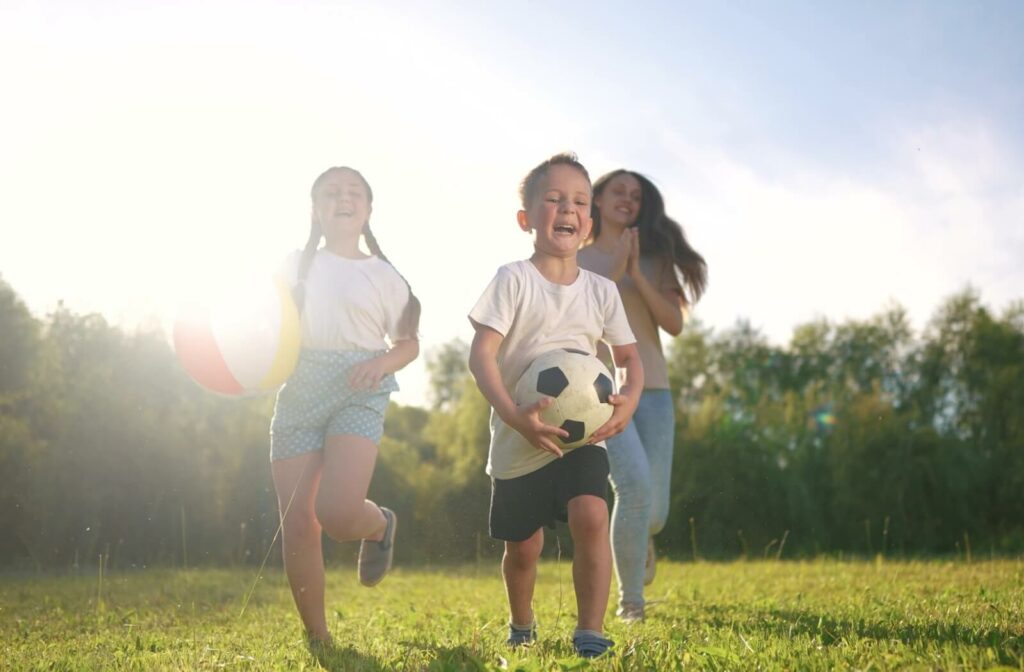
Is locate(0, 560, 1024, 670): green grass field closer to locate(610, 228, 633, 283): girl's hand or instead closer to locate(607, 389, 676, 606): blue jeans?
locate(607, 389, 676, 606): blue jeans

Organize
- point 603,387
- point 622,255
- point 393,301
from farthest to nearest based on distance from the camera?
point 622,255
point 393,301
point 603,387

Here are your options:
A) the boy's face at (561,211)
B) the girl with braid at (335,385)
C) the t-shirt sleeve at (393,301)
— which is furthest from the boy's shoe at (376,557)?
the boy's face at (561,211)

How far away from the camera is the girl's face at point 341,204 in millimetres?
4926

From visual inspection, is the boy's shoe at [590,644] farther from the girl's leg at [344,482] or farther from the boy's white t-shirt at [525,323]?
the girl's leg at [344,482]

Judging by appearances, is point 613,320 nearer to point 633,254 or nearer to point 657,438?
point 633,254

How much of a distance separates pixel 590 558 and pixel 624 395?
0.71 metres

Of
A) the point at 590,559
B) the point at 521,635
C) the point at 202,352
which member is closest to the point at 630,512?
the point at 521,635

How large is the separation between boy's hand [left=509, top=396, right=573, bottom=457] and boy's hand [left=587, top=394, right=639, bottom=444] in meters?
0.19

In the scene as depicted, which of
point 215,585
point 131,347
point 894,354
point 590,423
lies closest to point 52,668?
point 590,423

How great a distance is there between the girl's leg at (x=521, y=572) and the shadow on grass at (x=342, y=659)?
73cm

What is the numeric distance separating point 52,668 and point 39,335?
11.3 meters

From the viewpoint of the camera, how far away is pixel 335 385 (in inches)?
183

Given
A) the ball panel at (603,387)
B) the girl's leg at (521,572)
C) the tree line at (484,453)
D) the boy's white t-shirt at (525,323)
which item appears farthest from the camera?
the tree line at (484,453)

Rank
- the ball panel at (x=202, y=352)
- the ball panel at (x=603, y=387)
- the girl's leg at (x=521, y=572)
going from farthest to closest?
1. the ball panel at (x=202, y=352)
2. the girl's leg at (x=521, y=572)
3. the ball panel at (x=603, y=387)
